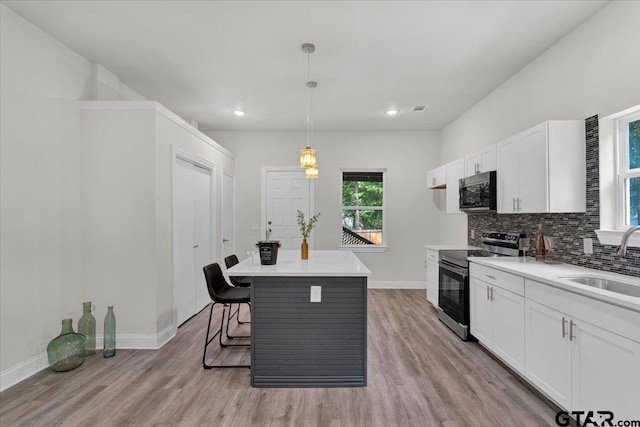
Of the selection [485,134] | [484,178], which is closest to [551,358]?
[484,178]

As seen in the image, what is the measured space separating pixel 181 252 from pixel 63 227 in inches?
46.1

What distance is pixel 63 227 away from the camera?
2861mm

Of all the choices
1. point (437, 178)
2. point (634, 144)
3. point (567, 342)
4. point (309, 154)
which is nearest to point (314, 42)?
point (309, 154)

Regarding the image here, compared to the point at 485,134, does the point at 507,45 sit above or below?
above

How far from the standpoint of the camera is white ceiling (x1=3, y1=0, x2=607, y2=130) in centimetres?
238

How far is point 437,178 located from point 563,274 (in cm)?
286

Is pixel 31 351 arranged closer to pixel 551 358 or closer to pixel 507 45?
pixel 551 358

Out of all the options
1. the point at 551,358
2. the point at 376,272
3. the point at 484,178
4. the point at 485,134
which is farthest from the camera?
the point at 376,272

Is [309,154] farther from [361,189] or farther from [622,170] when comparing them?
[361,189]

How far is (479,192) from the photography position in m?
3.52

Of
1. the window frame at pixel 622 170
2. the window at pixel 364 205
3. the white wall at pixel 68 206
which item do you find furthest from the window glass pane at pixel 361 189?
the window frame at pixel 622 170

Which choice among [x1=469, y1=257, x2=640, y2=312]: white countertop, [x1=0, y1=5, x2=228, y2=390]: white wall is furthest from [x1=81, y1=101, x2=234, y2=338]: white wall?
[x1=469, y1=257, x2=640, y2=312]: white countertop

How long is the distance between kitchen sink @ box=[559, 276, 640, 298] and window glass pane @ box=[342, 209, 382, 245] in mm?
3639

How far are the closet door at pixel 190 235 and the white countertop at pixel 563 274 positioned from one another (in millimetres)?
3232
